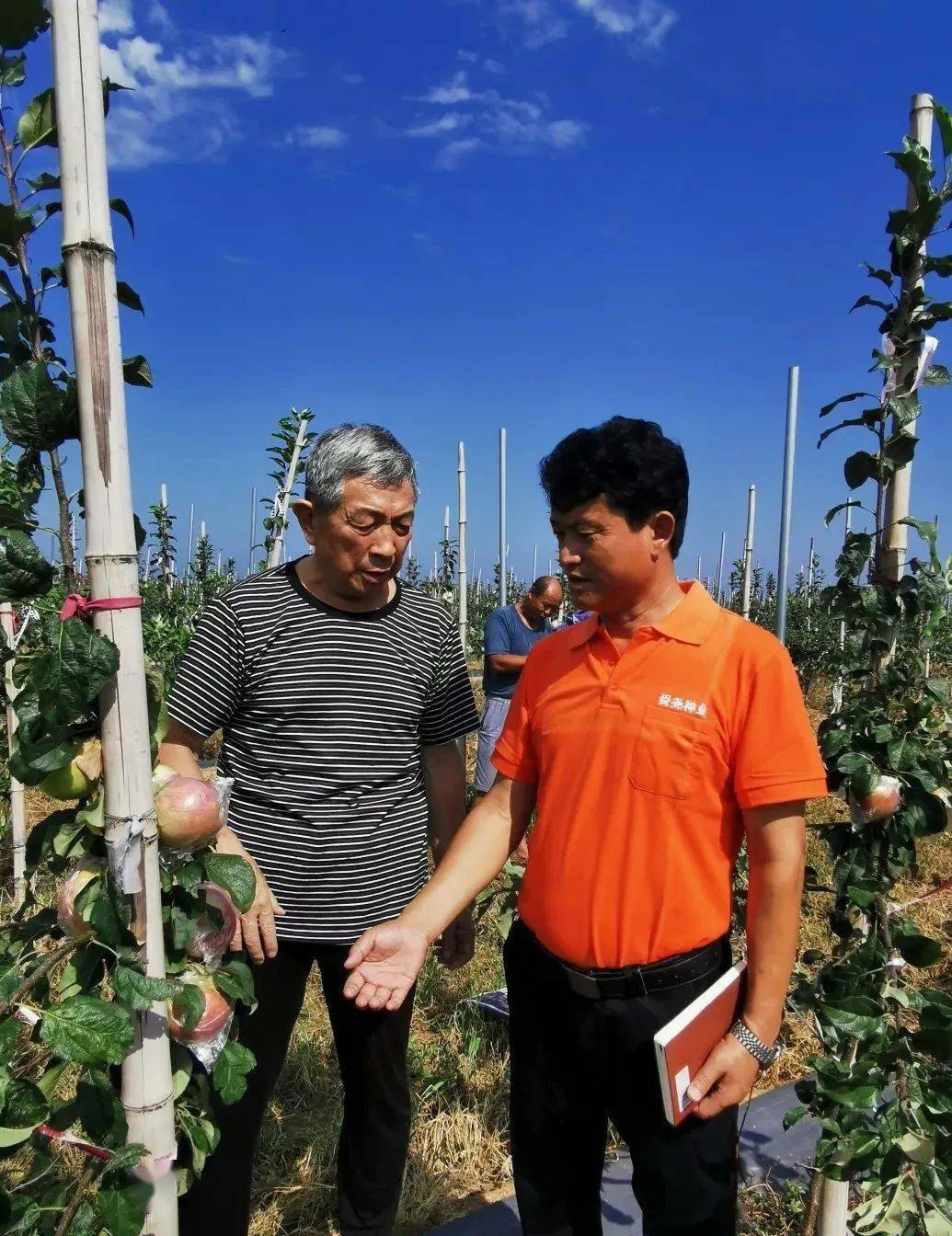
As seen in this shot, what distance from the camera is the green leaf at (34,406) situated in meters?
0.82

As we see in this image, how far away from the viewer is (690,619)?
4.53ft

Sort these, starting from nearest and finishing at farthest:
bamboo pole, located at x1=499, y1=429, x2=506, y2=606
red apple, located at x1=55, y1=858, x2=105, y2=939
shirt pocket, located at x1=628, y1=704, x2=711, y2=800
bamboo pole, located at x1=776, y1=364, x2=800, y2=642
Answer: red apple, located at x1=55, y1=858, x2=105, y2=939
shirt pocket, located at x1=628, y1=704, x2=711, y2=800
bamboo pole, located at x1=776, y1=364, x2=800, y2=642
bamboo pole, located at x1=499, y1=429, x2=506, y2=606

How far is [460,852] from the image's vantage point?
5.03ft

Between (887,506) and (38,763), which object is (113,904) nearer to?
Result: (38,763)

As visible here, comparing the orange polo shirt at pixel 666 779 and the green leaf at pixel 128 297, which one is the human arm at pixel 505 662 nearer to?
the orange polo shirt at pixel 666 779

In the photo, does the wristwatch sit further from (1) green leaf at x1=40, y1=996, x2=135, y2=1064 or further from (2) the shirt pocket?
(1) green leaf at x1=40, y1=996, x2=135, y2=1064

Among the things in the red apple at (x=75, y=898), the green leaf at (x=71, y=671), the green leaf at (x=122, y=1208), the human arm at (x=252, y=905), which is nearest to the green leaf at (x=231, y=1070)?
the green leaf at (x=122, y=1208)

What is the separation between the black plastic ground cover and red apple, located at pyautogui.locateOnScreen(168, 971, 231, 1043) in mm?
1373

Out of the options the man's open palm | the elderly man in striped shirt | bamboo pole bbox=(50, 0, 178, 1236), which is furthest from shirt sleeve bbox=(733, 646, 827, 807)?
bamboo pole bbox=(50, 0, 178, 1236)

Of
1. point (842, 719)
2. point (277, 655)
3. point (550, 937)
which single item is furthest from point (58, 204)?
point (842, 719)

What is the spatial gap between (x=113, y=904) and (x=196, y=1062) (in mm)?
320

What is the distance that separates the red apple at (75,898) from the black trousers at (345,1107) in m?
0.79

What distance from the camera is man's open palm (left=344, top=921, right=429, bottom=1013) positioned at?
1.31 m

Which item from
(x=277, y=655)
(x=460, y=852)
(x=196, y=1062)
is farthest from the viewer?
(x=277, y=655)
